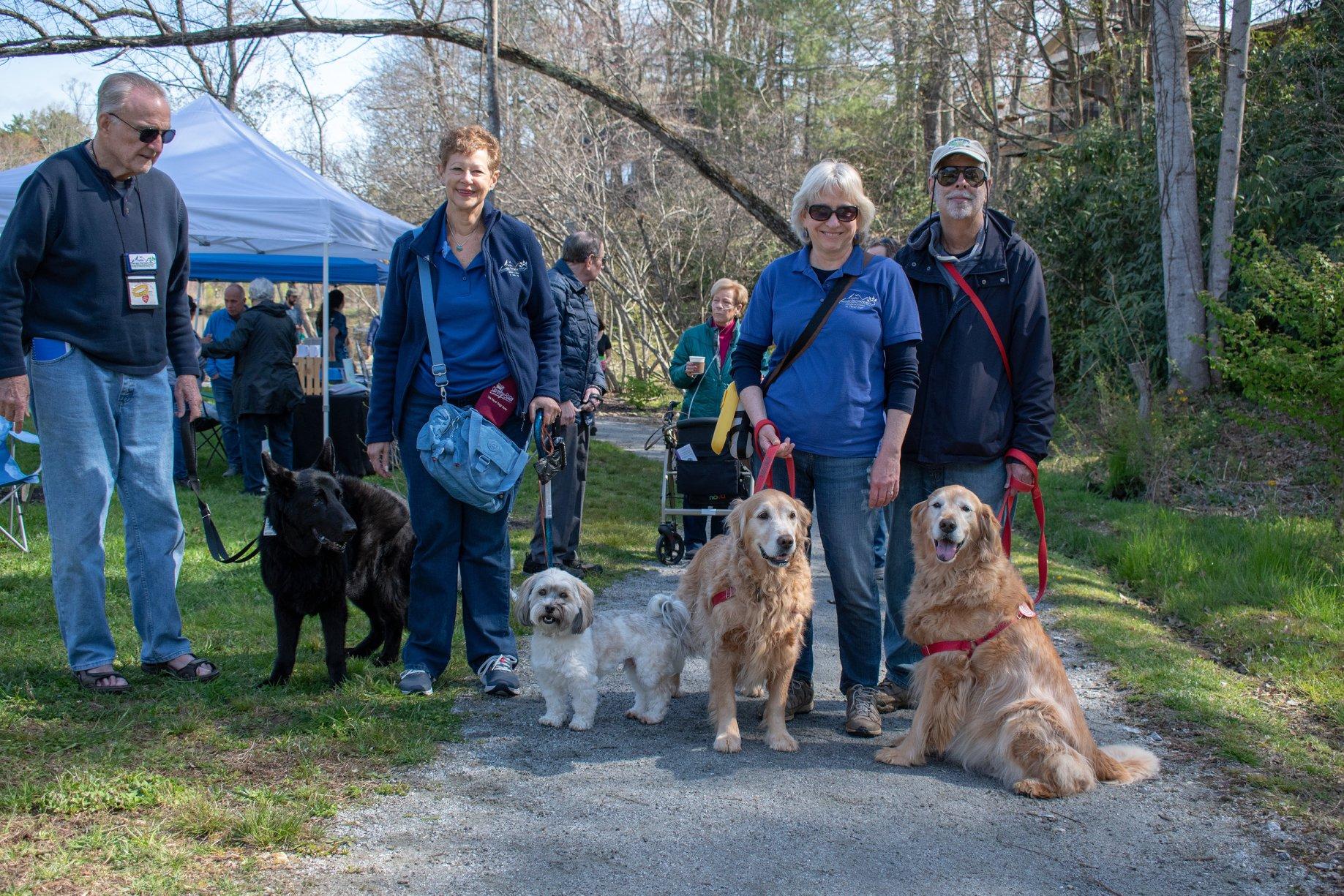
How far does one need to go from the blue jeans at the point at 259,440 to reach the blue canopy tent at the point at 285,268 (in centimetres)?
441

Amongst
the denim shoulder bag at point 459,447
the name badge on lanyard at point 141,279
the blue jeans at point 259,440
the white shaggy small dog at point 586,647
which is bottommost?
the white shaggy small dog at point 586,647

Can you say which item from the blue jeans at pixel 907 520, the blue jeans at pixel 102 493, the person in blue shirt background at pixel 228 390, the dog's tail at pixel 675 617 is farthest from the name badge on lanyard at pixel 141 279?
the person in blue shirt background at pixel 228 390

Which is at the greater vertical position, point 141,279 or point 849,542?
point 141,279

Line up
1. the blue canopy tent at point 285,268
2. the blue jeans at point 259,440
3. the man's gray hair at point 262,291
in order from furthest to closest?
the blue canopy tent at point 285,268 < the man's gray hair at point 262,291 < the blue jeans at point 259,440

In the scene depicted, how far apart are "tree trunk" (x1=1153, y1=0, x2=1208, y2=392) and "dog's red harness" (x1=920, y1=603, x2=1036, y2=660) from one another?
920 centimetres

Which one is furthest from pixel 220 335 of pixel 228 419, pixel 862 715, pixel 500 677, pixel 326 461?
pixel 862 715

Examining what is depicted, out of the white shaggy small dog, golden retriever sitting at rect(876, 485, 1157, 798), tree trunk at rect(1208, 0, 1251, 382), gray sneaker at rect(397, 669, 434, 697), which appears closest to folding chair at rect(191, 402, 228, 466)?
gray sneaker at rect(397, 669, 434, 697)

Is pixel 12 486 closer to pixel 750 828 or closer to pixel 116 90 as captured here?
pixel 116 90

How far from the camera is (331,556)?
4.25 metres

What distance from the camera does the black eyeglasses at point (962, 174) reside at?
13.0 ft

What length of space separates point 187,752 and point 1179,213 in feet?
40.0

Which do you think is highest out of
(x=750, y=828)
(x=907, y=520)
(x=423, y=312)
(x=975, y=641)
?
(x=423, y=312)

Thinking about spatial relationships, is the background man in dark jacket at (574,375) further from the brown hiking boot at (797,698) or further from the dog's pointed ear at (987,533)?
the dog's pointed ear at (987,533)

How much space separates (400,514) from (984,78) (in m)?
16.2
